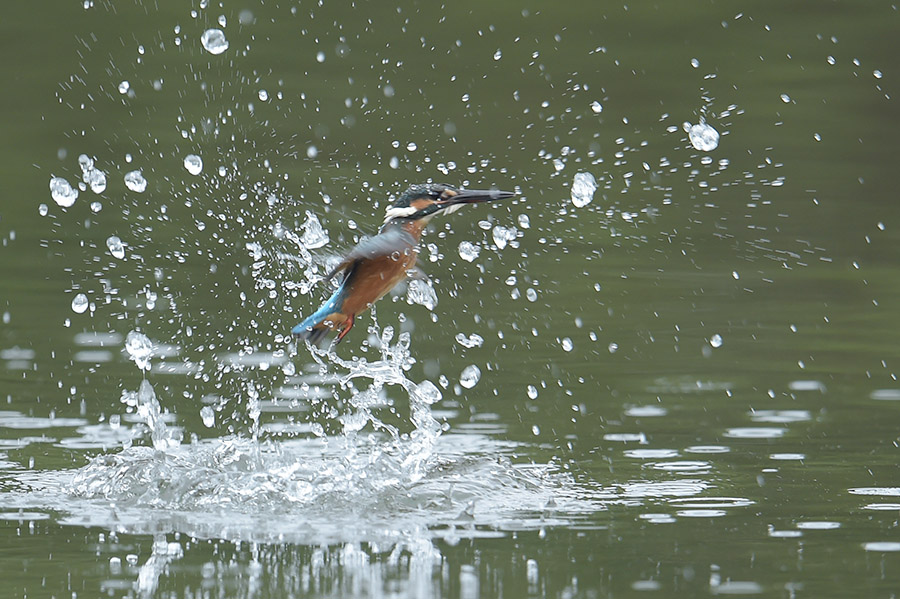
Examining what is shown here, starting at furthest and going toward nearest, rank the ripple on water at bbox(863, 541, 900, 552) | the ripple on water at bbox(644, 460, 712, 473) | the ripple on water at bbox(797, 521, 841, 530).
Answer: the ripple on water at bbox(644, 460, 712, 473)
the ripple on water at bbox(797, 521, 841, 530)
the ripple on water at bbox(863, 541, 900, 552)

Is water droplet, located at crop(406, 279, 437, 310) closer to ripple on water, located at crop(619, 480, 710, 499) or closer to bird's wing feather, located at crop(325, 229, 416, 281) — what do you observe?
bird's wing feather, located at crop(325, 229, 416, 281)

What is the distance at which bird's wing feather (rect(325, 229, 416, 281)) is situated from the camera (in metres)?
5.02

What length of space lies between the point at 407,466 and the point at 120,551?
117 cm

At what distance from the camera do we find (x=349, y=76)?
493 inches

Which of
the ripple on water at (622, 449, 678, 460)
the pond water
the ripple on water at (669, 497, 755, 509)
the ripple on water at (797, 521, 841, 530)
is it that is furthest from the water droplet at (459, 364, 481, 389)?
the ripple on water at (797, 521, 841, 530)

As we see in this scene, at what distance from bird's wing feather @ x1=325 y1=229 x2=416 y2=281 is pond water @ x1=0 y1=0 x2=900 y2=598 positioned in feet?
1.48

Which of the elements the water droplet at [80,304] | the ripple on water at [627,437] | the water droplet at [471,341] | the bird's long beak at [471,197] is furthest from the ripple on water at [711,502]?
the water droplet at [80,304]

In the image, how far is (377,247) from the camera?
199 inches

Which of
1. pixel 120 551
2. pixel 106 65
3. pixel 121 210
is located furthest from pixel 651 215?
pixel 120 551

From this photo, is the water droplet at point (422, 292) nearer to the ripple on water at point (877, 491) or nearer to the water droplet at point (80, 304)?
the ripple on water at point (877, 491)

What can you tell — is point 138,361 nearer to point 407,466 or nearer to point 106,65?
point 407,466

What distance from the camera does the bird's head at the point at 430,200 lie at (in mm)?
5504

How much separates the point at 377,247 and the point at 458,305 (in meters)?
2.95

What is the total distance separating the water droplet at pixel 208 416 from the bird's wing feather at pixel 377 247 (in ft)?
3.60
